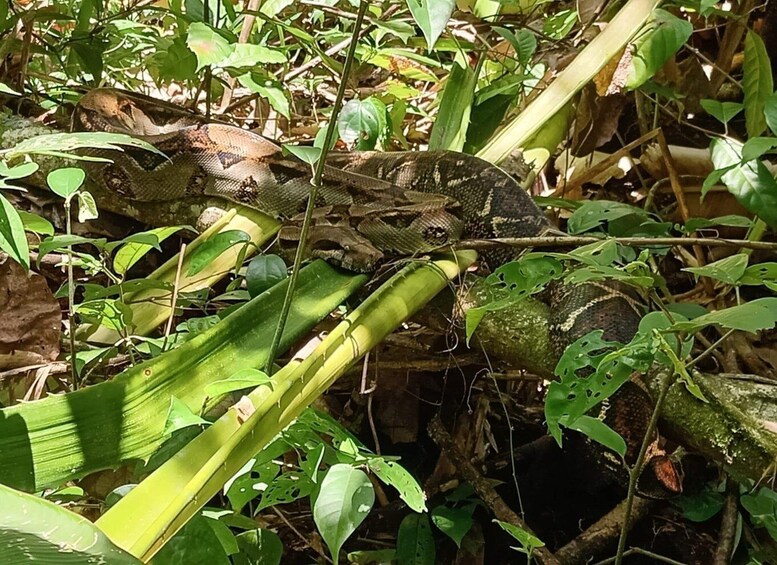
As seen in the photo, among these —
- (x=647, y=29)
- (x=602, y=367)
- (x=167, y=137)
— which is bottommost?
(x=167, y=137)

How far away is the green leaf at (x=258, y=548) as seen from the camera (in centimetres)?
173

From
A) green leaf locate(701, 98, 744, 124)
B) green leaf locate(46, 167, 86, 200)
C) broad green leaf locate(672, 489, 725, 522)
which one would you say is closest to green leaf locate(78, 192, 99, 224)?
green leaf locate(46, 167, 86, 200)

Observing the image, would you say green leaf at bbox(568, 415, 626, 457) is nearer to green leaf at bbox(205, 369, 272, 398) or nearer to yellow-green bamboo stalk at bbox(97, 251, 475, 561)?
yellow-green bamboo stalk at bbox(97, 251, 475, 561)

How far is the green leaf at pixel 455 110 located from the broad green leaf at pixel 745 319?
176cm

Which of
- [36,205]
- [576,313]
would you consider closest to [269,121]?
[36,205]

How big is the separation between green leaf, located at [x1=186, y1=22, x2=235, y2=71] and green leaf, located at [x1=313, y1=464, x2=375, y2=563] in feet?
4.46

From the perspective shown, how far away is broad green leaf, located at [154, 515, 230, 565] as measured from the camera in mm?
1357

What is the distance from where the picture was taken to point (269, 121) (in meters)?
3.71

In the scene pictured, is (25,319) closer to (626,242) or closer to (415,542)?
(415,542)

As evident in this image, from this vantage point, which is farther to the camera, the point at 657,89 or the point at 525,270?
the point at 657,89

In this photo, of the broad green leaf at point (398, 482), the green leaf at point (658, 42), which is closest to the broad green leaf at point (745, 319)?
the broad green leaf at point (398, 482)

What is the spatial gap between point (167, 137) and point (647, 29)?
1.95 metres

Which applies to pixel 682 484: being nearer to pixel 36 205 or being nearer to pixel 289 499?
pixel 289 499

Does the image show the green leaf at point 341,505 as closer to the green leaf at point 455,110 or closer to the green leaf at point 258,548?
the green leaf at point 258,548
